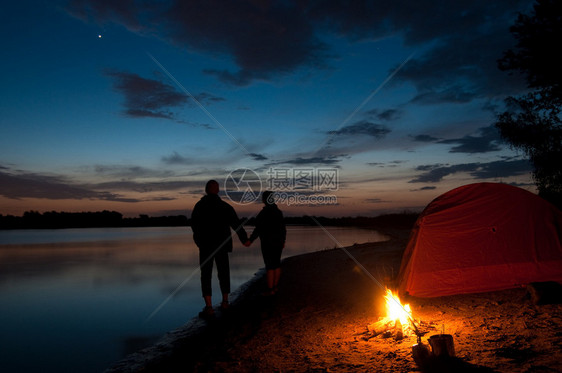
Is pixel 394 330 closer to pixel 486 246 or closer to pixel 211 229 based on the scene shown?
pixel 486 246

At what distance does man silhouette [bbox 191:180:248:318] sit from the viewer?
7.70 m

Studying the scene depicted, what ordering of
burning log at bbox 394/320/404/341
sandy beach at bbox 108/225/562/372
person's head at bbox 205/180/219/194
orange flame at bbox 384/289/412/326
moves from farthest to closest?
person's head at bbox 205/180/219/194 → orange flame at bbox 384/289/412/326 → burning log at bbox 394/320/404/341 → sandy beach at bbox 108/225/562/372

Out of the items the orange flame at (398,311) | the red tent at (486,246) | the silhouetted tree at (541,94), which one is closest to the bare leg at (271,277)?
the red tent at (486,246)

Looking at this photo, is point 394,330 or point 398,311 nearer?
point 394,330

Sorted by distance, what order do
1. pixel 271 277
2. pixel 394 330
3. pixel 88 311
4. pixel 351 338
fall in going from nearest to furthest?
pixel 394 330
pixel 351 338
pixel 271 277
pixel 88 311

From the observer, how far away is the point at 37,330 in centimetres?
848

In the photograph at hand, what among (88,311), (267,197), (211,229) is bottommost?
(88,311)

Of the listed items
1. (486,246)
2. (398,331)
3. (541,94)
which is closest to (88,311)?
(398,331)

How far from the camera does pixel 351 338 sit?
585 cm

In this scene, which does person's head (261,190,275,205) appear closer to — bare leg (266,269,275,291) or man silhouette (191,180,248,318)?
man silhouette (191,180,248,318)

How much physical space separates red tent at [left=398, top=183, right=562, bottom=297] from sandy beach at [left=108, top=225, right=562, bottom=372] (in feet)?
1.07

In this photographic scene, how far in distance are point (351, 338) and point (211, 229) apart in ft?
11.5

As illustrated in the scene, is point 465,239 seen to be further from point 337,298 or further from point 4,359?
point 4,359

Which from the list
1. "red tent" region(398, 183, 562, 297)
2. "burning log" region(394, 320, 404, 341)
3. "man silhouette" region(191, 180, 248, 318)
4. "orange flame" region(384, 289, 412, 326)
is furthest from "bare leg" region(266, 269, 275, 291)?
"burning log" region(394, 320, 404, 341)
